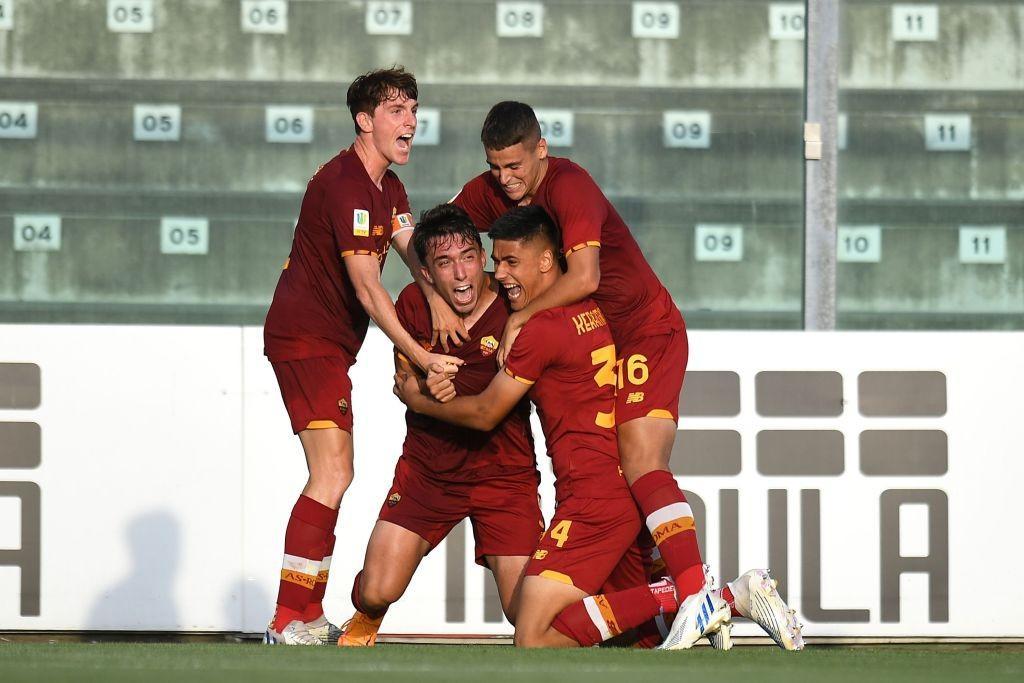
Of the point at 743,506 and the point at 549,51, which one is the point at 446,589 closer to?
the point at 743,506

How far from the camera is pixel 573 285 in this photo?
4.96m

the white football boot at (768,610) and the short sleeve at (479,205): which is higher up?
the short sleeve at (479,205)

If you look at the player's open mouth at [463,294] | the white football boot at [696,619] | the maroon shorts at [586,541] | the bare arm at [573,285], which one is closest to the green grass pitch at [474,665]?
the white football boot at [696,619]

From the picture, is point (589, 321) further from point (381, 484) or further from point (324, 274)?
point (381, 484)

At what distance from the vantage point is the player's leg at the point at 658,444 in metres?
5.01

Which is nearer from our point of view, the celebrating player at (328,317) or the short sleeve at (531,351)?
the short sleeve at (531,351)

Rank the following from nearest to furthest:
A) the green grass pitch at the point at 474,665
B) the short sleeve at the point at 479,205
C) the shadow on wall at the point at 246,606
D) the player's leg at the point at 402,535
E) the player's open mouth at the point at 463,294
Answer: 1. the green grass pitch at the point at 474,665
2. the player's open mouth at the point at 463,294
3. the player's leg at the point at 402,535
4. the short sleeve at the point at 479,205
5. the shadow on wall at the point at 246,606

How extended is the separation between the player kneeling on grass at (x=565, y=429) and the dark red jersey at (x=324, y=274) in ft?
1.02

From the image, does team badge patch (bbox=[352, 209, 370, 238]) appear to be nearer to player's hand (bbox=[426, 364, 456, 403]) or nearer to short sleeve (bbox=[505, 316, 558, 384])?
player's hand (bbox=[426, 364, 456, 403])

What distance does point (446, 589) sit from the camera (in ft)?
21.3

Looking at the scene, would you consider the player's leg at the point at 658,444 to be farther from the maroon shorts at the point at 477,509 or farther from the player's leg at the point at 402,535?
the player's leg at the point at 402,535

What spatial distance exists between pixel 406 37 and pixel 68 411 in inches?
126

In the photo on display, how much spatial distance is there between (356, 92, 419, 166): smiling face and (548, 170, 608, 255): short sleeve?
560 mm

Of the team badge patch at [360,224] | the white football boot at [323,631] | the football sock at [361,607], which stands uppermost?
the team badge patch at [360,224]
